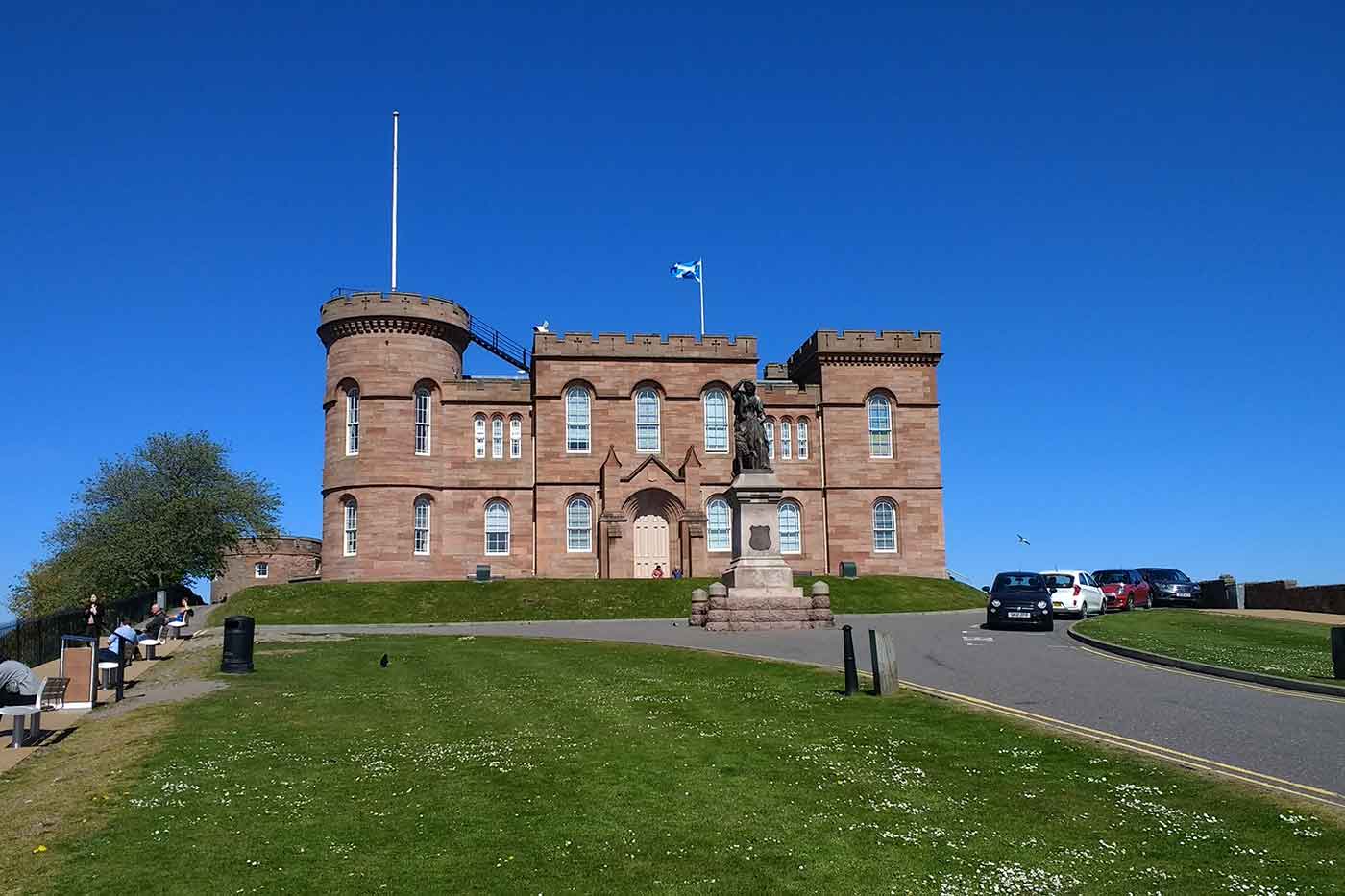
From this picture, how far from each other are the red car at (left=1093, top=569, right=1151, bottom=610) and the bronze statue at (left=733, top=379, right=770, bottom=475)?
15931 mm

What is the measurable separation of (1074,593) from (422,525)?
28.7 metres

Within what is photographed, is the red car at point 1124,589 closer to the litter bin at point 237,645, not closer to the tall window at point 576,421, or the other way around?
the tall window at point 576,421

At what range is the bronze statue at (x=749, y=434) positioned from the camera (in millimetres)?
30328

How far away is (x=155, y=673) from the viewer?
20.4 metres

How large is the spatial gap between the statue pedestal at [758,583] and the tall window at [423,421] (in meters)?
22.7

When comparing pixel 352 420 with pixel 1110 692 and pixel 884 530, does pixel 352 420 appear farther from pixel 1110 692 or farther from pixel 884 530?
pixel 1110 692

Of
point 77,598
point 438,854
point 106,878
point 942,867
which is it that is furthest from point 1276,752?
point 77,598

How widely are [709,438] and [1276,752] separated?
134 ft

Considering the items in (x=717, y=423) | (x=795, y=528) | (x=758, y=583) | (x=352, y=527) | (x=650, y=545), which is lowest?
(x=758, y=583)

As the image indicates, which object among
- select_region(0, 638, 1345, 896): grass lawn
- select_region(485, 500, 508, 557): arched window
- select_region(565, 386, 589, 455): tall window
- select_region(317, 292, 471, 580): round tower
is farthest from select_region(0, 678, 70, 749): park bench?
select_region(565, 386, 589, 455): tall window

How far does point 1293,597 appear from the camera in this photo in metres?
38.5

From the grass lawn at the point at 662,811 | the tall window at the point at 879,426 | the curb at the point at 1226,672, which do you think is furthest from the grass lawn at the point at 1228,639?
the tall window at the point at 879,426

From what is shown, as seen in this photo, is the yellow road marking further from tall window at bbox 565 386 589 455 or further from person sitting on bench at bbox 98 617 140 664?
tall window at bbox 565 386 589 455

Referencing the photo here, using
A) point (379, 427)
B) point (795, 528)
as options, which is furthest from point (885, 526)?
point (379, 427)
